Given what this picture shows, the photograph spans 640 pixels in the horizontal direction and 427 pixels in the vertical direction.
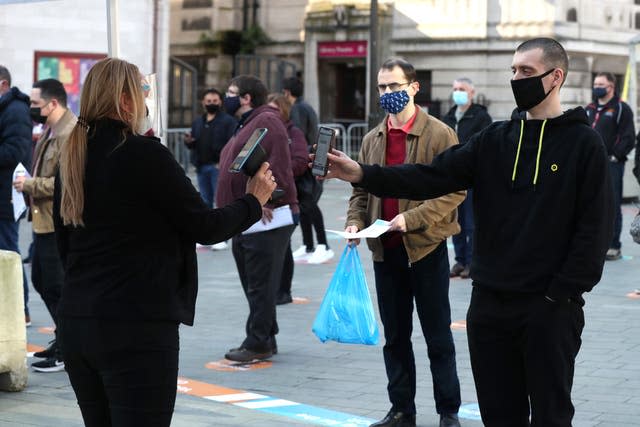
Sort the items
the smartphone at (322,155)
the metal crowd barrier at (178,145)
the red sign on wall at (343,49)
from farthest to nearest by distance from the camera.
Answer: the red sign on wall at (343,49) → the metal crowd barrier at (178,145) → the smartphone at (322,155)

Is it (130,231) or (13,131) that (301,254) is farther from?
(130,231)

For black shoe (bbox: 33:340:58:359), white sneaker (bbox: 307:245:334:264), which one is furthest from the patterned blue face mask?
white sneaker (bbox: 307:245:334:264)

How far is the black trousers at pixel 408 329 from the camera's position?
6402mm

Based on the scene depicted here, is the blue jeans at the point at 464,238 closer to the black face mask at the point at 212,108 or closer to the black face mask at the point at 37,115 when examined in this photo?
the black face mask at the point at 212,108

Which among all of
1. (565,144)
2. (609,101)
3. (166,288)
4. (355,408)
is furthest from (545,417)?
(609,101)

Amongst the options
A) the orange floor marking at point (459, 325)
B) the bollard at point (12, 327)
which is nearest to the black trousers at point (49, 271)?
the bollard at point (12, 327)

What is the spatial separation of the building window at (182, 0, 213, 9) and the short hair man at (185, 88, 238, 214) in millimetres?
18451

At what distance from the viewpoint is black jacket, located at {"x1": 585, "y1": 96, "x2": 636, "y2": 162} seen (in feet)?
43.7

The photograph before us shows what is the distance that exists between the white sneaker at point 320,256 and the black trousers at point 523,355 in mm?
8677

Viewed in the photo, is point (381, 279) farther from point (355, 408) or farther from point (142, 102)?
point (142, 102)

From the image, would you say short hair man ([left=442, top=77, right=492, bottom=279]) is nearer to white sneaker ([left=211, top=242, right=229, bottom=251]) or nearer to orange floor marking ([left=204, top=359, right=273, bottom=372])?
white sneaker ([left=211, top=242, right=229, bottom=251])

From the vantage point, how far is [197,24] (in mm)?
33656

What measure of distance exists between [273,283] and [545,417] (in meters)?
3.93

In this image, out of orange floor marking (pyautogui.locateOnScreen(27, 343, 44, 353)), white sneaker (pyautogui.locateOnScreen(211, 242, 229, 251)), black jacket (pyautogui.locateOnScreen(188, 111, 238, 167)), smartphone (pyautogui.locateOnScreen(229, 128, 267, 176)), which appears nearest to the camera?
smartphone (pyautogui.locateOnScreen(229, 128, 267, 176))
